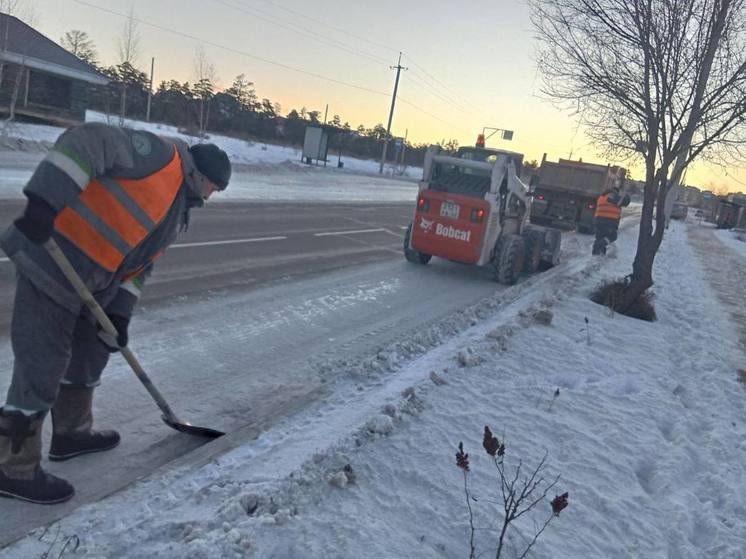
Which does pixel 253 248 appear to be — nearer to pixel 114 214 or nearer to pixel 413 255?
pixel 413 255

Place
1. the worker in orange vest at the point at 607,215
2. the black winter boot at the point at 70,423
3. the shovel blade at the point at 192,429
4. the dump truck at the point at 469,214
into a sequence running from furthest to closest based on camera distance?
the worker in orange vest at the point at 607,215 → the dump truck at the point at 469,214 → the shovel blade at the point at 192,429 → the black winter boot at the point at 70,423

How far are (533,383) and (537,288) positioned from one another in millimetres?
5040

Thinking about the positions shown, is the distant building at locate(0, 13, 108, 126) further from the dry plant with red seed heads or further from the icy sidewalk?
the dry plant with red seed heads

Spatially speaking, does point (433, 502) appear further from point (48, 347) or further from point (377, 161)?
point (377, 161)

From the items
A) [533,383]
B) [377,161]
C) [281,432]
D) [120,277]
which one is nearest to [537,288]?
[533,383]

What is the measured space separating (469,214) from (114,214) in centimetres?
779

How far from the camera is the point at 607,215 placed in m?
15.9

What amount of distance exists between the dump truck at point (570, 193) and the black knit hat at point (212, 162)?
Result: 20.8 m

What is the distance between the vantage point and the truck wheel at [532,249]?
38.9 ft

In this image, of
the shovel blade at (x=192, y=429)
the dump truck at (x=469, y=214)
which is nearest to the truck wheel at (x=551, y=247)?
the dump truck at (x=469, y=214)

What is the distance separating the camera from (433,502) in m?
3.20

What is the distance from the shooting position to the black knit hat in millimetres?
3238

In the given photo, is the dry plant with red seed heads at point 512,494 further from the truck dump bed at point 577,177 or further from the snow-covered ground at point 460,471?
the truck dump bed at point 577,177

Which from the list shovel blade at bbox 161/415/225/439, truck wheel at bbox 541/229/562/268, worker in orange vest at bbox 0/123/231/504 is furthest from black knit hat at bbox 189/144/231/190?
truck wheel at bbox 541/229/562/268
